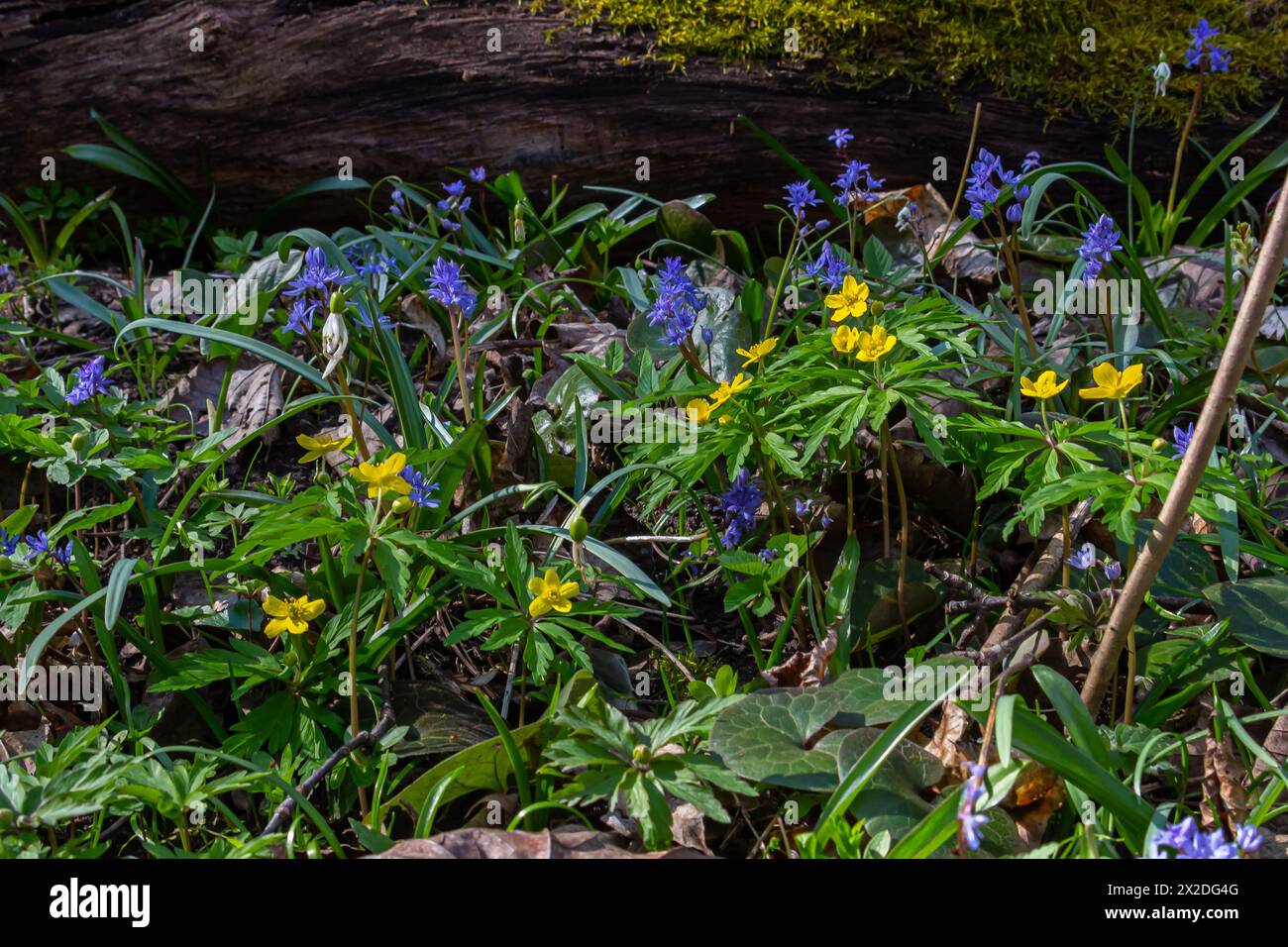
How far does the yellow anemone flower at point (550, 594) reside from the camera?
5.86ft

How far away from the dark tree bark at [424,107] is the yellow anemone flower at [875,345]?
179cm

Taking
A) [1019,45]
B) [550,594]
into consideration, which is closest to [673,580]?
[550,594]

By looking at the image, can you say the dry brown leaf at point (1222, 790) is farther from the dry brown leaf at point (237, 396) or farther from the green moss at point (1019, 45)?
the green moss at point (1019, 45)

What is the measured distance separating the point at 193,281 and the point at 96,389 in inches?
40.7

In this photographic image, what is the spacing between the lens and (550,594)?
70.9 inches

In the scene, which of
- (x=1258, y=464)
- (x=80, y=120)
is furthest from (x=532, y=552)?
(x=80, y=120)

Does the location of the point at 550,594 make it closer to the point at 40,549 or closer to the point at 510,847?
the point at 510,847

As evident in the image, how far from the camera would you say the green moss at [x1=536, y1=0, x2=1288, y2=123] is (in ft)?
11.3

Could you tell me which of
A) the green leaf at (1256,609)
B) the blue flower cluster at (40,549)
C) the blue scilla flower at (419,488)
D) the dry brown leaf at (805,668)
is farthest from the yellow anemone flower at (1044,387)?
the blue flower cluster at (40,549)

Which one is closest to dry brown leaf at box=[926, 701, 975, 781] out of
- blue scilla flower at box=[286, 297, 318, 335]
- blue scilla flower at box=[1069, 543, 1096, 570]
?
blue scilla flower at box=[1069, 543, 1096, 570]

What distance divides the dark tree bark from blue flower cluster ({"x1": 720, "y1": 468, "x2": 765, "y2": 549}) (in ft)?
5.57
